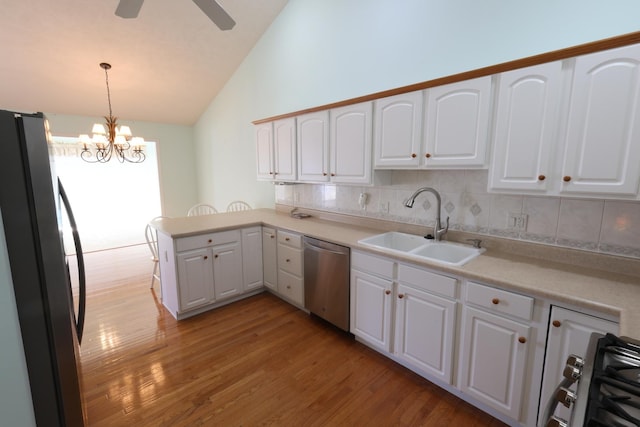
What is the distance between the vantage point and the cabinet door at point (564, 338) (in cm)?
132

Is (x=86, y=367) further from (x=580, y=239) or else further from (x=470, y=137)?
(x=580, y=239)

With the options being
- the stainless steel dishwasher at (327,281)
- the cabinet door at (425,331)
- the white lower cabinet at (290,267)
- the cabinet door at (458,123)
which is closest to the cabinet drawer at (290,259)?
the white lower cabinet at (290,267)

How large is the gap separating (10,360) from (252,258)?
242 cm

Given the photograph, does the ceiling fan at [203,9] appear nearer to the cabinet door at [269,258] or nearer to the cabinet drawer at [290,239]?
the cabinet drawer at [290,239]

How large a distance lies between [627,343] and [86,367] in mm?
3088

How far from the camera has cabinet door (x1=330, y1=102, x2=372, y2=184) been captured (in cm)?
242

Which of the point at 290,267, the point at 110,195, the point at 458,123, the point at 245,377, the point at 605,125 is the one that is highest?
the point at 458,123

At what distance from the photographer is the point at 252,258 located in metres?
3.25

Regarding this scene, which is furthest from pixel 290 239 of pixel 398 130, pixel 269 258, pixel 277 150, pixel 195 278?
pixel 398 130

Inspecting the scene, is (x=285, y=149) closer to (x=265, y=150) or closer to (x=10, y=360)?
(x=265, y=150)

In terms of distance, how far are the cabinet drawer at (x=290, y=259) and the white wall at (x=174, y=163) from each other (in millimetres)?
4129

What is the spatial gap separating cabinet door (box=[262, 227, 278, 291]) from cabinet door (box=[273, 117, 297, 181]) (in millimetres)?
660

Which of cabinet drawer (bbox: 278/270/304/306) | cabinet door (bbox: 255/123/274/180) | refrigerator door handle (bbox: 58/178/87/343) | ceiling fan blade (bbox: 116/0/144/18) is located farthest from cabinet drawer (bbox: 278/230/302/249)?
ceiling fan blade (bbox: 116/0/144/18)

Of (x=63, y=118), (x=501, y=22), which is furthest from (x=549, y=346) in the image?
(x=63, y=118)
